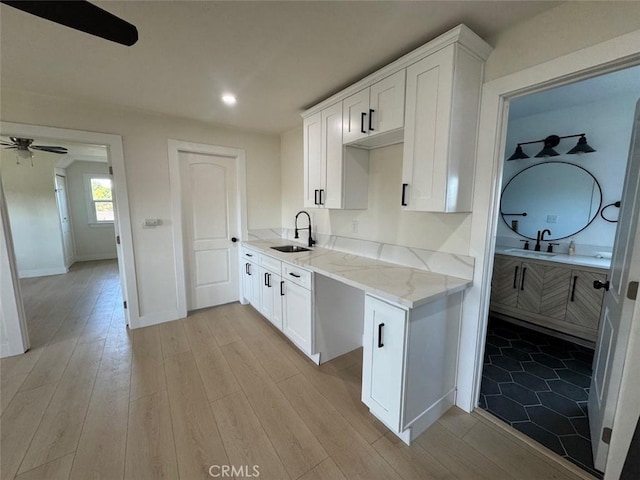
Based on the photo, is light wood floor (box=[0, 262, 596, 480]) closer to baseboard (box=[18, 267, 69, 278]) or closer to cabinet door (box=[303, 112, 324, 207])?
cabinet door (box=[303, 112, 324, 207])

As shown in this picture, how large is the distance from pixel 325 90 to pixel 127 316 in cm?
318

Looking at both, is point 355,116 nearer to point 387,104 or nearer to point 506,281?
point 387,104

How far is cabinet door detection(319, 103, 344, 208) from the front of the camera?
2.21 metres

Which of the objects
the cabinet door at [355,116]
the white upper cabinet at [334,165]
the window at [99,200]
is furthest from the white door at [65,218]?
the cabinet door at [355,116]

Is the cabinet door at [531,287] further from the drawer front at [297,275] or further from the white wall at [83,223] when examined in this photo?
the white wall at [83,223]

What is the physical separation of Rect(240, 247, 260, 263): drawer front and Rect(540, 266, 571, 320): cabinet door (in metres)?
3.07

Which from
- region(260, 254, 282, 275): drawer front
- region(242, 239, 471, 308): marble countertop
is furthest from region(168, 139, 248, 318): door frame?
region(242, 239, 471, 308): marble countertop

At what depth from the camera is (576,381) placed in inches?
80.0

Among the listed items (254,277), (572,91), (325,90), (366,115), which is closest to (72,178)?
(254,277)

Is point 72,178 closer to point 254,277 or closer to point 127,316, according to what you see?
point 127,316

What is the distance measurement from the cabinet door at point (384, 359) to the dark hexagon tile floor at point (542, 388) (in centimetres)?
79

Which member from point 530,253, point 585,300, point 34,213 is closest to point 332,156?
point 530,253

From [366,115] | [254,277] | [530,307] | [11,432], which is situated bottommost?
[11,432]

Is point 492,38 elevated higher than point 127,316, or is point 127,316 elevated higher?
point 492,38
